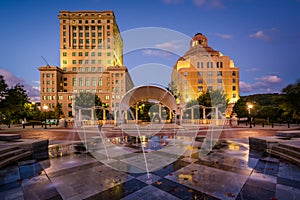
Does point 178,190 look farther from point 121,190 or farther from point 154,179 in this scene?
point 121,190

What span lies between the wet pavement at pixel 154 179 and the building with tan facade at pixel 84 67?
65.8m

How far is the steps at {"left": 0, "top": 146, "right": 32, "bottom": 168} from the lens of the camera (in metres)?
6.35

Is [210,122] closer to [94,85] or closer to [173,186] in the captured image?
[173,186]

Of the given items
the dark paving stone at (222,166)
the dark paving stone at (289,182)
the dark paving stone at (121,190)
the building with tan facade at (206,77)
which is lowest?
the dark paving stone at (222,166)

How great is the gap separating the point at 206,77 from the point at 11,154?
64342 mm

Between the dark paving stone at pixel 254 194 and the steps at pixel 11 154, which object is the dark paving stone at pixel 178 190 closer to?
the dark paving stone at pixel 254 194

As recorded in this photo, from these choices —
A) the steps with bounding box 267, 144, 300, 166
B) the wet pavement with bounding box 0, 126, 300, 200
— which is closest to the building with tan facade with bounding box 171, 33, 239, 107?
the steps with bounding box 267, 144, 300, 166

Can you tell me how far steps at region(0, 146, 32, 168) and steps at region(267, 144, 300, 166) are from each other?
1204 centimetres

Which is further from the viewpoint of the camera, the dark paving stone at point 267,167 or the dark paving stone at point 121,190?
the dark paving stone at point 267,167

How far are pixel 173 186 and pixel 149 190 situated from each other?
28.2 inches

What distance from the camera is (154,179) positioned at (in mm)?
4676

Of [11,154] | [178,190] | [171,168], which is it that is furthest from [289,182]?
[11,154]

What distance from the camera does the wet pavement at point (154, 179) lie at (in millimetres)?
3803

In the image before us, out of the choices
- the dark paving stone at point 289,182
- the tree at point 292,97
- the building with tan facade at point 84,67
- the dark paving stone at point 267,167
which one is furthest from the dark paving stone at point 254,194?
the building with tan facade at point 84,67
